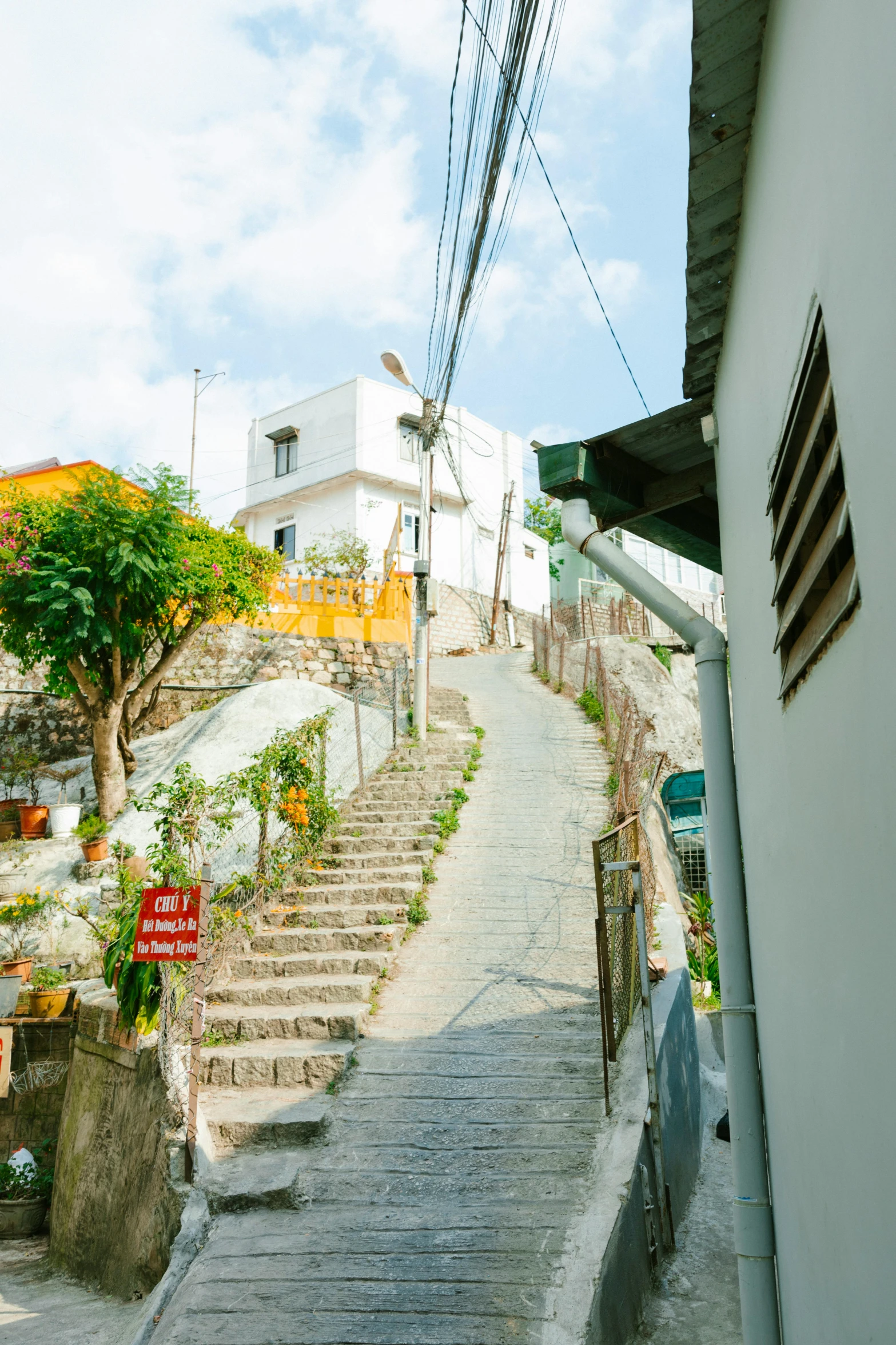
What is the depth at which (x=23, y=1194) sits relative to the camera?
7676 millimetres

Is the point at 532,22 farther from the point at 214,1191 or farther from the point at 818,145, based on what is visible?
the point at 214,1191

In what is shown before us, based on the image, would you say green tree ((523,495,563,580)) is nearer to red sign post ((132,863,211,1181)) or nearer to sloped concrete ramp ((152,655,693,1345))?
sloped concrete ramp ((152,655,693,1345))

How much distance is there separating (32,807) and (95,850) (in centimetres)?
161

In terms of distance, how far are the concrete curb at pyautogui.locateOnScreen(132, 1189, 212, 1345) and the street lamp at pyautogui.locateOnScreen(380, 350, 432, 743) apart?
847cm

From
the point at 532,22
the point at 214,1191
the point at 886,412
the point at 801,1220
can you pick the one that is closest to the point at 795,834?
the point at 801,1220

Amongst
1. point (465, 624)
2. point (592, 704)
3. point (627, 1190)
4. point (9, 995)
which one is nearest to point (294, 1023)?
point (627, 1190)

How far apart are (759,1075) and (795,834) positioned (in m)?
1.38

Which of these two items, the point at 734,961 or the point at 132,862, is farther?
Answer: the point at 132,862

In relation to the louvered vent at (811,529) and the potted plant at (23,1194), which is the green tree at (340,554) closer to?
the potted plant at (23,1194)

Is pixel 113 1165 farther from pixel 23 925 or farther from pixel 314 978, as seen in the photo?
pixel 23 925

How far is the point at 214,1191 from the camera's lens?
494 centimetres

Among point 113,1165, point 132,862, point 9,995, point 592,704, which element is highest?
point 592,704

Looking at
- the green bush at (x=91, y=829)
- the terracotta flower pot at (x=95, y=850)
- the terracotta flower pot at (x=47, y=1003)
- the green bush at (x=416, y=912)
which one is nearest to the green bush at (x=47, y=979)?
the terracotta flower pot at (x=47, y=1003)

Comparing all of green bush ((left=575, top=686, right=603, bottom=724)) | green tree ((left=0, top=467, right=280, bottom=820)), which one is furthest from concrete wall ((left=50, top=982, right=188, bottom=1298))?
green bush ((left=575, top=686, right=603, bottom=724))
